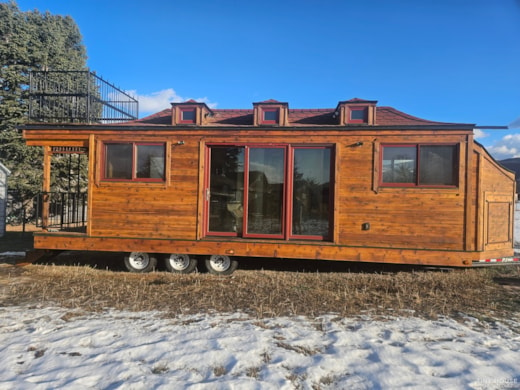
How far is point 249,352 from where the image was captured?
122 inches

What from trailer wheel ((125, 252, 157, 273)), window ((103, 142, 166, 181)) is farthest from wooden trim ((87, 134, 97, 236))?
trailer wheel ((125, 252, 157, 273))

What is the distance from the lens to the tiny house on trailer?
584cm

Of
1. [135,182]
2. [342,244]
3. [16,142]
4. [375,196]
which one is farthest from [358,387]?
[16,142]

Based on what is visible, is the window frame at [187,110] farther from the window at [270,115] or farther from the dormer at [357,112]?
the dormer at [357,112]

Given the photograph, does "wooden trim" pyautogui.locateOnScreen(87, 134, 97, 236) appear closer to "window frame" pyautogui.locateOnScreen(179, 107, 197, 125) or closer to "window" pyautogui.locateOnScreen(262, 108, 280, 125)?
"window frame" pyautogui.locateOnScreen(179, 107, 197, 125)

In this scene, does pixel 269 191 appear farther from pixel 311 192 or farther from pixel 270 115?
pixel 270 115

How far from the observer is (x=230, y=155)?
6.51 metres

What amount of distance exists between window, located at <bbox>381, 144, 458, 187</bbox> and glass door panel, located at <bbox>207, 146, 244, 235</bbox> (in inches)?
110

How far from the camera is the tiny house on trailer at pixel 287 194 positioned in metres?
5.84

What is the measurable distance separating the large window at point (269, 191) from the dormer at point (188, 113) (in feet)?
4.34

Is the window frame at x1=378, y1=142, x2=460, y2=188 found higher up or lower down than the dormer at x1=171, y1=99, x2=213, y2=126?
lower down

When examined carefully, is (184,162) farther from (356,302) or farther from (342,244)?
(356,302)

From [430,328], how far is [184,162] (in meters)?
4.98

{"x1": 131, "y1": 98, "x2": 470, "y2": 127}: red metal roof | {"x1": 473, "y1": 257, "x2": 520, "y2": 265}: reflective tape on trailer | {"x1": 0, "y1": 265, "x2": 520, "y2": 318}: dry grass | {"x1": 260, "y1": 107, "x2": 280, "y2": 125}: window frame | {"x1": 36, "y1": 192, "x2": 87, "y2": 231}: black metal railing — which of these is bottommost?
{"x1": 0, "y1": 265, "x2": 520, "y2": 318}: dry grass
